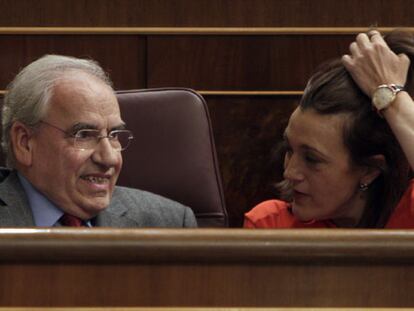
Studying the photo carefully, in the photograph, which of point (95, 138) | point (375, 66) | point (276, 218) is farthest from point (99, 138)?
point (375, 66)

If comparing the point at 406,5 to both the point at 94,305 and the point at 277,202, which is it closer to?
the point at 277,202

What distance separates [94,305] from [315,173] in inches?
18.6

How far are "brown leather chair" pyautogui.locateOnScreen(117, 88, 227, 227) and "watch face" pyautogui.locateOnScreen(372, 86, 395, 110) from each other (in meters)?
0.22

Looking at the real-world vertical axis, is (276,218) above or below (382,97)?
below

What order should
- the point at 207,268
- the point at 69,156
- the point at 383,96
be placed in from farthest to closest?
1. the point at 69,156
2. the point at 383,96
3. the point at 207,268

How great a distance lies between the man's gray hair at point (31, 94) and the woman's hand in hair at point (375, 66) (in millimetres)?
312

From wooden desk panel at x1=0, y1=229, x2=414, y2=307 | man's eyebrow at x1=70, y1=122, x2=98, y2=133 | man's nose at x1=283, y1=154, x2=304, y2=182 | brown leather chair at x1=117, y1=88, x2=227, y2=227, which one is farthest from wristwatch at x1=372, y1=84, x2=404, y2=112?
wooden desk panel at x1=0, y1=229, x2=414, y2=307

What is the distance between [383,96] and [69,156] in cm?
36

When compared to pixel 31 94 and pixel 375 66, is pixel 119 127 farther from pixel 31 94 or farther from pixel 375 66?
pixel 375 66

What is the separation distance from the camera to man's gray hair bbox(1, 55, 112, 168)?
1.06m

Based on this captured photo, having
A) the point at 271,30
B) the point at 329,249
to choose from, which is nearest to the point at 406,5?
the point at 271,30

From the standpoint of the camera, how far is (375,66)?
97cm

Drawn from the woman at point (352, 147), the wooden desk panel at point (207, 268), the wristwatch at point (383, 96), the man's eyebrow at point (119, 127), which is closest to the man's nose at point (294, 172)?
the woman at point (352, 147)

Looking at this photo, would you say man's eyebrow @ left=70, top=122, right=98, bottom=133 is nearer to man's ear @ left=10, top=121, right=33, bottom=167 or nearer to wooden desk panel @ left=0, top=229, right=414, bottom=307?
man's ear @ left=10, top=121, right=33, bottom=167
